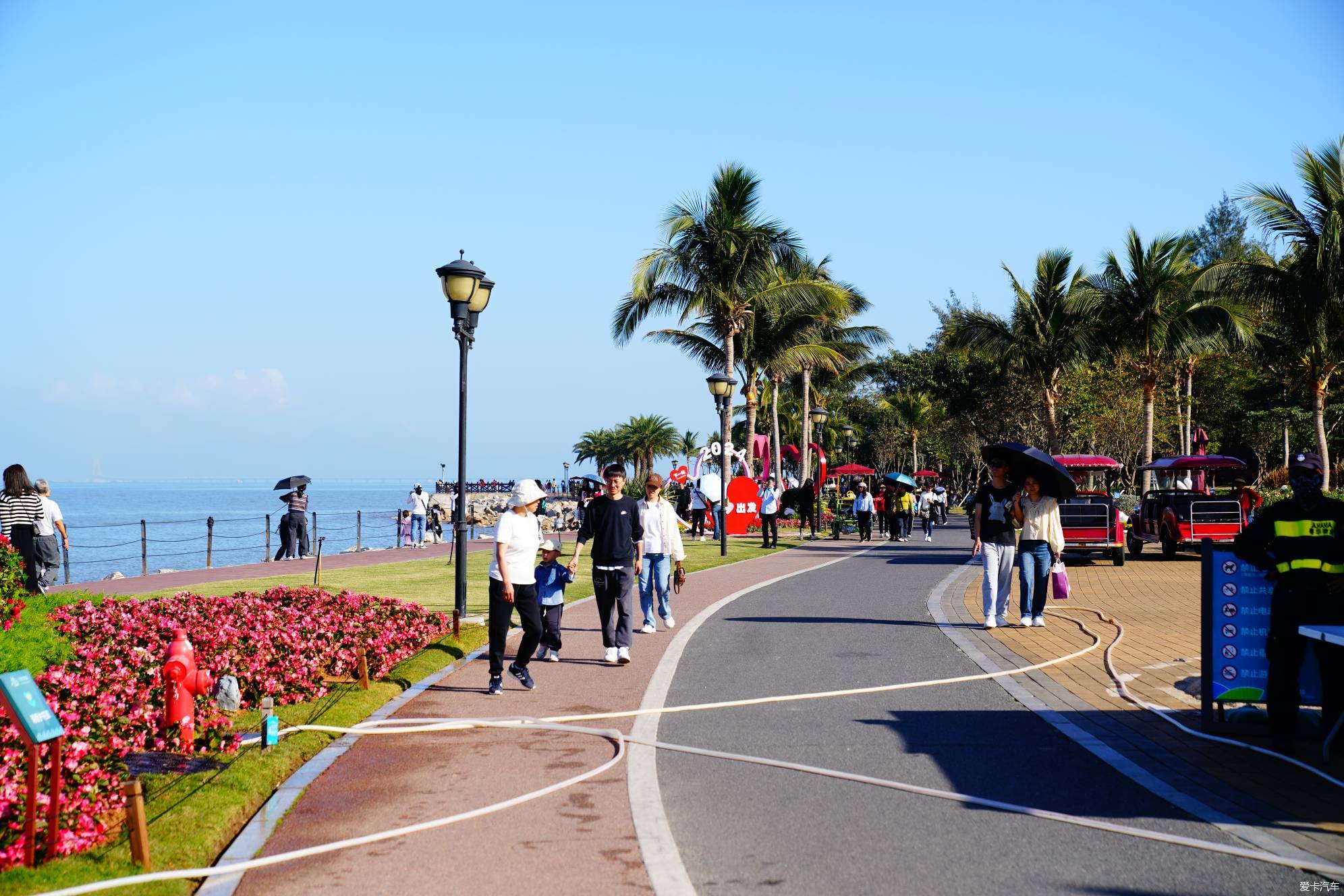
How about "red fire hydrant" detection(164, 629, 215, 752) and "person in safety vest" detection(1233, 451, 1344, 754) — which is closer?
"person in safety vest" detection(1233, 451, 1344, 754)

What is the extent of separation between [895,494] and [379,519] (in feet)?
227

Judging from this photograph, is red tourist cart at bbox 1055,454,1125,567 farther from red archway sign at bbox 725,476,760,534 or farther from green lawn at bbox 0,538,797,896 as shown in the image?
red archway sign at bbox 725,476,760,534

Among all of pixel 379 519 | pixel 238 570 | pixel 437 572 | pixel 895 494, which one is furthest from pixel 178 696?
pixel 379 519

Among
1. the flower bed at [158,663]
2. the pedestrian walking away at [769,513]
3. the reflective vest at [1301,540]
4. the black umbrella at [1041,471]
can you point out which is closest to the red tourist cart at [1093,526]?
the pedestrian walking away at [769,513]

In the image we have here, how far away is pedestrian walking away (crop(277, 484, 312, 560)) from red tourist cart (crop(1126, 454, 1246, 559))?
1755 centimetres

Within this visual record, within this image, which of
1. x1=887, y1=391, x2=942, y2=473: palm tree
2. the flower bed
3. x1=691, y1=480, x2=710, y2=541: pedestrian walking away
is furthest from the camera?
x1=887, y1=391, x2=942, y2=473: palm tree

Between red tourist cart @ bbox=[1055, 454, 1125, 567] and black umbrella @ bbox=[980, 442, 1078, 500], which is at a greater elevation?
black umbrella @ bbox=[980, 442, 1078, 500]

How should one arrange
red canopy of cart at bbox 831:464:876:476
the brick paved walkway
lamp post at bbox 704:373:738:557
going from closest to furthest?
the brick paved walkway → lamp post at bbox 704:373:738:557 → red canopy of cart at bbox 831:464:876:476

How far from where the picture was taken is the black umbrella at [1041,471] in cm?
1284

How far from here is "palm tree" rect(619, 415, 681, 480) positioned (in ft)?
316

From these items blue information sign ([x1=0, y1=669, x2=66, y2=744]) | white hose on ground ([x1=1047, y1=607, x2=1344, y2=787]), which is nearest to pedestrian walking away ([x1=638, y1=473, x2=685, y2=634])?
white hose on ground ([x1=1047, y1=607, x2=1344, y2=787])

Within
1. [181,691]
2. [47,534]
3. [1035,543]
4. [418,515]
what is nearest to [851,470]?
[418,515]

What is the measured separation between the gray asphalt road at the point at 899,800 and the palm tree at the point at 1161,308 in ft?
85.6

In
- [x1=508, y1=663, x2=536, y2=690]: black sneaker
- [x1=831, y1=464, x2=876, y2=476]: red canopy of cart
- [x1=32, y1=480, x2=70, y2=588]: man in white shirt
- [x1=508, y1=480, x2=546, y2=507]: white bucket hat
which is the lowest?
[x1=508, y1=663, x2=536, y2=690]: black sneaker
